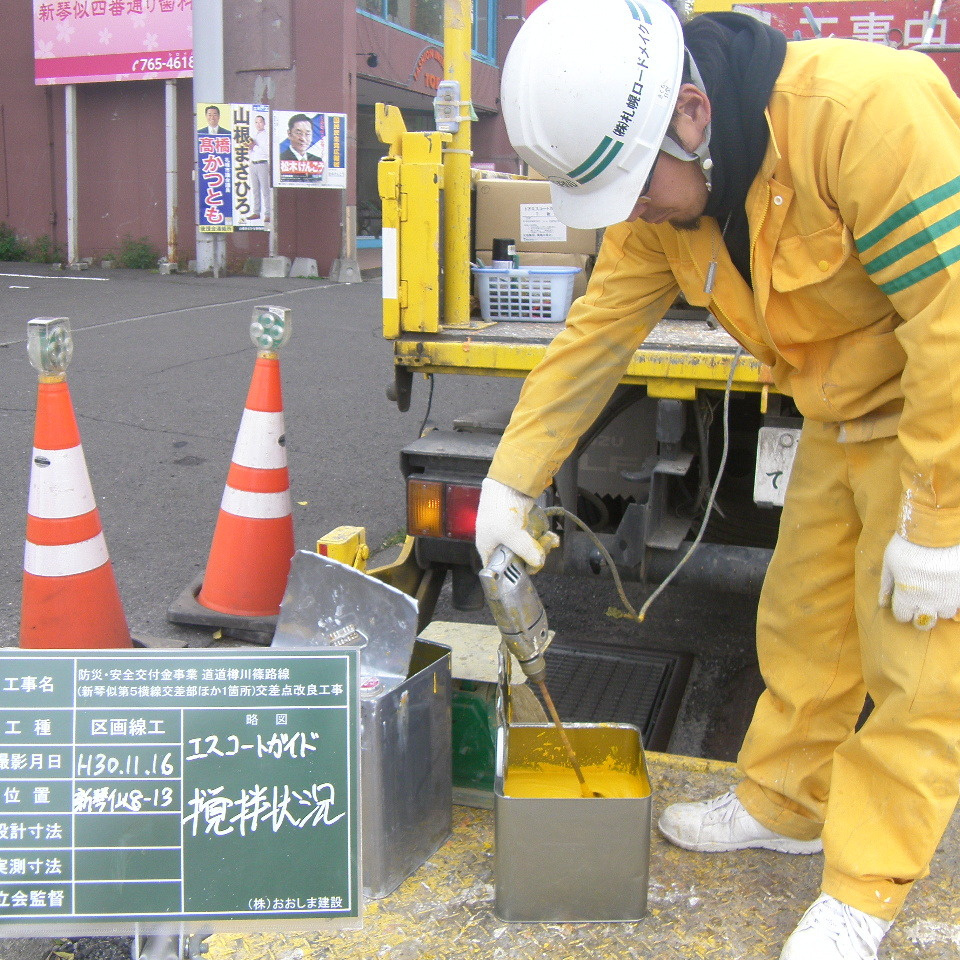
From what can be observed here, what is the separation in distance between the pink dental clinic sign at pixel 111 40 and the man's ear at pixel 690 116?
15.0 metres

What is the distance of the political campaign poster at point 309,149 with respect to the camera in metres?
14.5

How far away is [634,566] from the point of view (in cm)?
307

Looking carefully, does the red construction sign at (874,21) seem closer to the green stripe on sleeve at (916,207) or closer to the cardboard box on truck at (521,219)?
the cardboard box on truck at (521,219)

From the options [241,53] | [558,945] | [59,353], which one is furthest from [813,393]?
[241,53]

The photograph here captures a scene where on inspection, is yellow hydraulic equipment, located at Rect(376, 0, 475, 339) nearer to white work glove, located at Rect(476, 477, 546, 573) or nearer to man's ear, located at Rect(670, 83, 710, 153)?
white work glove, located at Rect(476, 477, 546, 573)

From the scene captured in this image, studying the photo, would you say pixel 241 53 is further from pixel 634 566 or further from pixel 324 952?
pixel 324 952

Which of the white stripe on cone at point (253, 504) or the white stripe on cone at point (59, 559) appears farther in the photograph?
the white stripe on cone at point (253, 504)

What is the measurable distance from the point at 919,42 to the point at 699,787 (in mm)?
2705

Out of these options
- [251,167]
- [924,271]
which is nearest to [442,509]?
[924,271]

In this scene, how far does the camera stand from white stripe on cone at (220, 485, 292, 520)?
3.51 metres

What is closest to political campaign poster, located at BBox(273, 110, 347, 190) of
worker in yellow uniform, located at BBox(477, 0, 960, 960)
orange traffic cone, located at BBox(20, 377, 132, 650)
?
orange traffic cone, located at BBox(20, 377, 132, 650)

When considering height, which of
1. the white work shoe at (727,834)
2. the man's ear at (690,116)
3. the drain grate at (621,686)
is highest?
the man's ear at (690,116)

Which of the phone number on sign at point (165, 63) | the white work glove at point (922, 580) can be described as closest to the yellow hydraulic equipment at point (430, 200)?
the white work glove at point (922, 580)

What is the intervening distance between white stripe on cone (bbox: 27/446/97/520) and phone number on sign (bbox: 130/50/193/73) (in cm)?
1394
